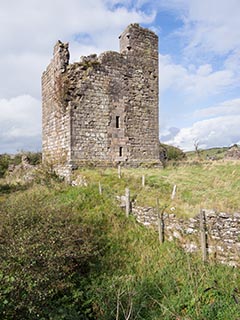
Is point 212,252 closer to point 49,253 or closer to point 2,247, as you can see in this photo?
point 49,253

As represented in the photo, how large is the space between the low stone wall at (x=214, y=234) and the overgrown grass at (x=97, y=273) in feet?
1.17

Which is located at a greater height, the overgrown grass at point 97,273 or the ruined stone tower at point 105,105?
the ruined stone tower at point 105,105

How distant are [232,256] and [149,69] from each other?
531 inches

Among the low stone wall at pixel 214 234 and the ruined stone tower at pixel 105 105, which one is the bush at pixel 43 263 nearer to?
the low stone wall at pixel 214 234

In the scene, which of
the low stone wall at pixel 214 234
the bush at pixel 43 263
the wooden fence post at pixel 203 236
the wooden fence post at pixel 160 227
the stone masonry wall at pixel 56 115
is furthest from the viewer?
the stone masonry wall at pixel 56 115

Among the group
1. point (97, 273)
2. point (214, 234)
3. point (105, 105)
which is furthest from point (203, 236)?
point (105, 105)

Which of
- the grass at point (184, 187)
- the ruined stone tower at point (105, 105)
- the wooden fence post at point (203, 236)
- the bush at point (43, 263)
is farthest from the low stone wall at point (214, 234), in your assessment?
the ruined stone tower at point (105, 105)

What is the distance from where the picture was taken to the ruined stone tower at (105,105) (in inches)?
608

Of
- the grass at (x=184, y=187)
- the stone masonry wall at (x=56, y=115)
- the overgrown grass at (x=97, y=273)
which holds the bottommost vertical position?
the overgrown grass at (x=97, y=273)

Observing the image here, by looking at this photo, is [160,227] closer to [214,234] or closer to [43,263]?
[214,234]

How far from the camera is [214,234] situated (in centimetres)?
794

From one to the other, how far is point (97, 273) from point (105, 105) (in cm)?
1049

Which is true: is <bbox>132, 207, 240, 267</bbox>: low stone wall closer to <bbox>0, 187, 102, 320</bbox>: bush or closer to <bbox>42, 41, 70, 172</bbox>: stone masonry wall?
<bbox>0, 187, 102, 320</bbox>: bush

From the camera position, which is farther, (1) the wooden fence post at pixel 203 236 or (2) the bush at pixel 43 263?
(1) the wooden fence post at pixel 203 236
